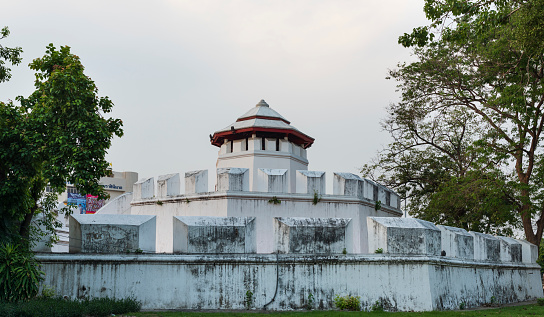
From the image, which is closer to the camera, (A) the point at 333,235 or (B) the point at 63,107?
(B) the point at 63,107

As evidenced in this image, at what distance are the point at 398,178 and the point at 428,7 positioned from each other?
12893mm

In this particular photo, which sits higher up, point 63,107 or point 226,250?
point 63,107

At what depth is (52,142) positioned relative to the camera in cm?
888

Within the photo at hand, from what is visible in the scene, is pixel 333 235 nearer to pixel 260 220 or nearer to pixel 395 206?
pixel 260 220

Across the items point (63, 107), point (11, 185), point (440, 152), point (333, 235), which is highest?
point (440, 152)

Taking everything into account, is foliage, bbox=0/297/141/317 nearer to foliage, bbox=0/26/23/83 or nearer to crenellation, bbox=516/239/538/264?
foliage, bbox=0/26/23/83

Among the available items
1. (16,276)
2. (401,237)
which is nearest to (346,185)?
(401,237)

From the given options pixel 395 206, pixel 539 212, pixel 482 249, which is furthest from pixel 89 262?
pixel 539 212

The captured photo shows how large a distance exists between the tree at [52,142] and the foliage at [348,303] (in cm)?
449

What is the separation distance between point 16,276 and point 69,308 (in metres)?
1.09

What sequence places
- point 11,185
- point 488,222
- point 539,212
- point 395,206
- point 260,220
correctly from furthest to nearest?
point 488,222 → point 539,212 → point 395,206 → point 260,220 → point 11,185

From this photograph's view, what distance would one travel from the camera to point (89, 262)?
932cm

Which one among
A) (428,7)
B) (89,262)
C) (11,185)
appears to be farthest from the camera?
(428,7)

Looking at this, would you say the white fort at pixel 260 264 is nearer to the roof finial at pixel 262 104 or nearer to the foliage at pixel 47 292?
the foliage at pixel 47 292
